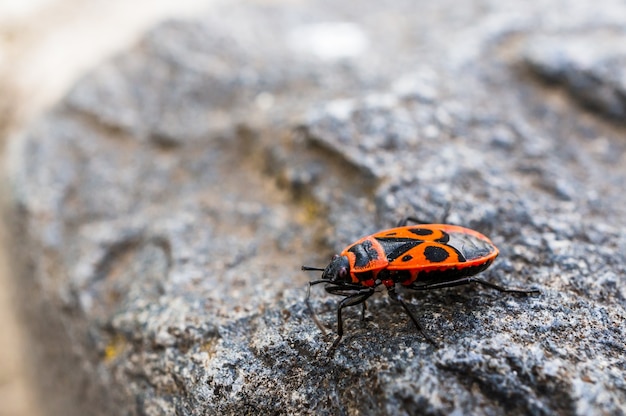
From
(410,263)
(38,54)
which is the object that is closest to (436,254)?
(410,263)

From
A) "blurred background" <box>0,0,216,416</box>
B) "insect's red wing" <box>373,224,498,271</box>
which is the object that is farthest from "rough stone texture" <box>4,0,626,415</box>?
"blurred background" <box>0,0,216,416</box>

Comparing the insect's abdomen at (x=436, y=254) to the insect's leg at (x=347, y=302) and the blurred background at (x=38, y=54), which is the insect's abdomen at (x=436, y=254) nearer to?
the insect's leg at (x=347, y=302)

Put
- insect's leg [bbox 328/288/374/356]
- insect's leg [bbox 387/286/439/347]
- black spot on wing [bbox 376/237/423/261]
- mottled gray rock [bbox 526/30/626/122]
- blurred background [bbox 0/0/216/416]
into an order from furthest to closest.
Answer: blurred background [bbox 0/0/216/416]
mottled gray rock [bbox 526/30/626/122]
black spot on wing [bbox 376/237/423/261]
insect's leg [bbox 328/288/374/356]
insect's leg [bbox 387/286/439/347]

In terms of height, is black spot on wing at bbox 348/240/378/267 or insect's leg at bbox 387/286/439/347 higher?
black spot on wing at bbox 348/240/378/267

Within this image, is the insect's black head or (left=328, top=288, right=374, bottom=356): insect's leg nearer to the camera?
(left=328, top=288, right=374, bottom=356): insect's leg

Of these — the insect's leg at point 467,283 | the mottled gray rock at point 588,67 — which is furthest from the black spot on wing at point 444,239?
the mottled gray rock at point 588,67

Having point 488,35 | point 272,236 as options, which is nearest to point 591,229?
point 272,236

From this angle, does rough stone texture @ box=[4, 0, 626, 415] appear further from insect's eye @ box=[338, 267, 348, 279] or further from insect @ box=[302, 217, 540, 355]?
insect's eye @ box=[338, 267, 348, 279]
